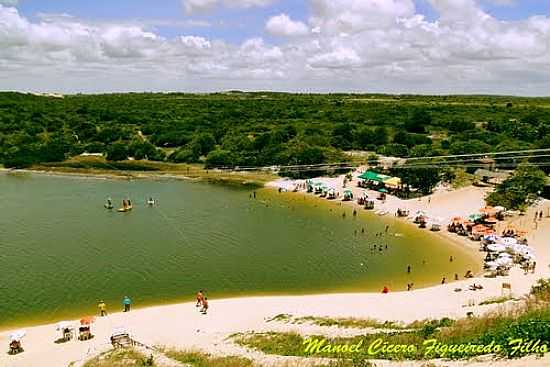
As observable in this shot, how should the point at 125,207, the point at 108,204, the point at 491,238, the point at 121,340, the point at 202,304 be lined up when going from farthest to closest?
the point at 108,204, the point at 125,207, the point at 491,238, the point at 202,304, the point at 121,340

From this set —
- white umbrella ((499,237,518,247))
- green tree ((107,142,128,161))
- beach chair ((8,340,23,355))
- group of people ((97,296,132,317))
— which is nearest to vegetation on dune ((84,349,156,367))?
beach chair ((8,340,23,355))

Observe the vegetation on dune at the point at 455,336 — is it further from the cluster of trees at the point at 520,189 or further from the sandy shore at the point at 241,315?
the cluster of trees at the point at 520,189

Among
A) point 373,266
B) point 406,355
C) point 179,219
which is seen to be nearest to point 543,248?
point 373,266

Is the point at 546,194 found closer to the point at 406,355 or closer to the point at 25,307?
the point at 406,355

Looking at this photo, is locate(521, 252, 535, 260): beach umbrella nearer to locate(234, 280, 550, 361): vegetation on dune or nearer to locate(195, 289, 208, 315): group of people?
locate(234, 280, 550, 361): vegetation on dune

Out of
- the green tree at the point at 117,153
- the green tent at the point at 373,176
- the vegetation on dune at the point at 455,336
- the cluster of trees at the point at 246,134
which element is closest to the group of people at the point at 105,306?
the vegetation on dune at the point at 455,336

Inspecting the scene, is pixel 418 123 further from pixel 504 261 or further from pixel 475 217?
pixel 504 261

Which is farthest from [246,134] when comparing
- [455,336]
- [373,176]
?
[455,336]
